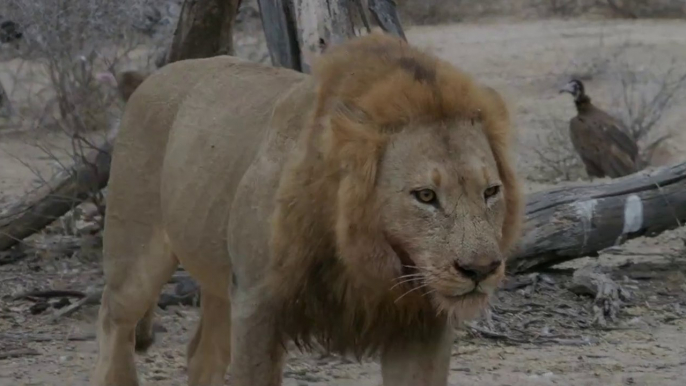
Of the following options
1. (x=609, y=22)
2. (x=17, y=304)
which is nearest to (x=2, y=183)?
(x=17, y=304)

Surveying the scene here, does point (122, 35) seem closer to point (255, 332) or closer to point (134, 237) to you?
point (134, 237)

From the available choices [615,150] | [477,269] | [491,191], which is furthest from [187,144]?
[615,150]

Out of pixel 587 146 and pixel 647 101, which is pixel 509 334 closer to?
pixel 587 146

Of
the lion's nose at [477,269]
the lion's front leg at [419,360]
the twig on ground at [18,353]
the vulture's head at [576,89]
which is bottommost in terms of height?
the twig on ground at [18,353]

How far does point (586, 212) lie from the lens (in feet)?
26.4

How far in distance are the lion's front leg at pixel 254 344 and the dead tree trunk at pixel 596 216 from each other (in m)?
3.57

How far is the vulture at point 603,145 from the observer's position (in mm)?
12406

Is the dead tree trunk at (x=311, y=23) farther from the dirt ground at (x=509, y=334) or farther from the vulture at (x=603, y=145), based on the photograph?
the vulture at (x=603, y=145)

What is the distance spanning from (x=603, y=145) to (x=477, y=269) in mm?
9323

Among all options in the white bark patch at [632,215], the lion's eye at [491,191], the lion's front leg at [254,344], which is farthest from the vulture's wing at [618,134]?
the lion's eye at [491,191]

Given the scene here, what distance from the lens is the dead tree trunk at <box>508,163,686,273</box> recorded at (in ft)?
26.0

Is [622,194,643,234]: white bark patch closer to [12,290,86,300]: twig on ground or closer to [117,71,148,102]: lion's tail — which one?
[117,71,148,102]: lion's tail

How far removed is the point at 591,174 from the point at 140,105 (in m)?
7.92

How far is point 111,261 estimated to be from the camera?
5.70m
